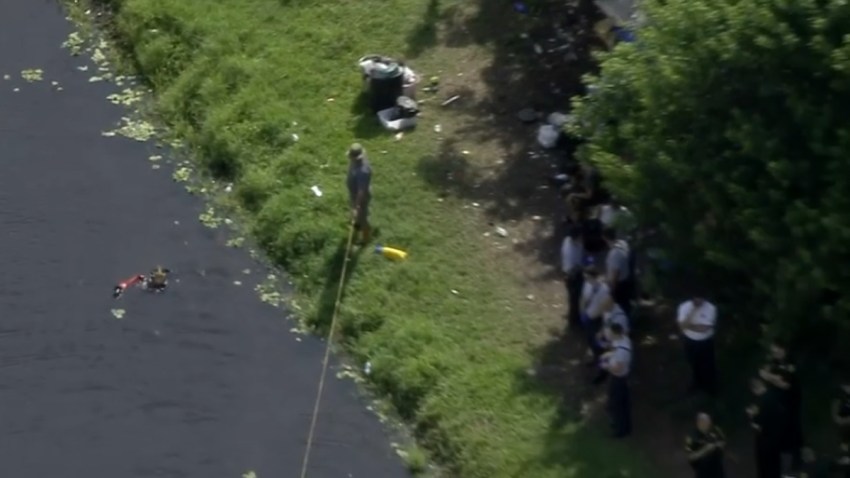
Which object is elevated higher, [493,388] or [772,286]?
[772,286]

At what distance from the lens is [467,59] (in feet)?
77.9

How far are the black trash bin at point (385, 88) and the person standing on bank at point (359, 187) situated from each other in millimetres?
2358

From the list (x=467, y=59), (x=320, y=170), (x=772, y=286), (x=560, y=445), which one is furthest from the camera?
(x=467, y=59)

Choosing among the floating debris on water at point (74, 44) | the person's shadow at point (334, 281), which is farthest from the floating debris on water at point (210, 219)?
the floating debris on water at point (74, 44)

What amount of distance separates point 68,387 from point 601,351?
6.12 meters

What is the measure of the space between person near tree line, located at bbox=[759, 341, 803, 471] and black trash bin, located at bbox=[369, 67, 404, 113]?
7906mm

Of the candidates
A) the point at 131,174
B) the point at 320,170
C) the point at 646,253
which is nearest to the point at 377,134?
the point at 320,170

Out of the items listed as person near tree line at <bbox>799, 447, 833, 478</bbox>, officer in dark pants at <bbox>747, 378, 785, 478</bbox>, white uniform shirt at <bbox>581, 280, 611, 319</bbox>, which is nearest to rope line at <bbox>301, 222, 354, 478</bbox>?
white uniform shirt at <bbox>581, 280, 611, 319</bbox>

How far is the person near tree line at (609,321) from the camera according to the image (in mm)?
17062

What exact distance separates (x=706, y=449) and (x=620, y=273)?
302cm

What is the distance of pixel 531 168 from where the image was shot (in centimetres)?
2156

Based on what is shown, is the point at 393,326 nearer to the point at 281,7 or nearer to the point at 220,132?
the point at 220,132

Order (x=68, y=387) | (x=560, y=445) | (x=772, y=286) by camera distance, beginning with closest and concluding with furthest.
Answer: (x=772, y=286) < (x=560, y=445) < (x=68, y=387)

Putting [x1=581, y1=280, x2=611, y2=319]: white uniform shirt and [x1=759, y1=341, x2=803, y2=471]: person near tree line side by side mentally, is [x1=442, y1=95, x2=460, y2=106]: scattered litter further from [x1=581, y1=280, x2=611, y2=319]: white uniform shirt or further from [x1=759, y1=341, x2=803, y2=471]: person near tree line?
[x1=759, y1=341, x2=803, y2=471]: person near tree line
